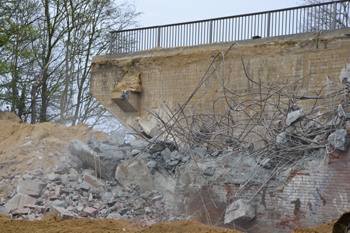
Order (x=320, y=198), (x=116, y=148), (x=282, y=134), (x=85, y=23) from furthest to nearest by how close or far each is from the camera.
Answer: (x=85, y=23) → (x=116, y=148) → (x=282, y=134) → (x=320, y=198)

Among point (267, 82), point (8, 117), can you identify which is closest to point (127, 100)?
point (267, 82)

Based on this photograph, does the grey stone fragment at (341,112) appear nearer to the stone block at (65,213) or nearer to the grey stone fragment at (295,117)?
the grey stone fragment at (295,117)

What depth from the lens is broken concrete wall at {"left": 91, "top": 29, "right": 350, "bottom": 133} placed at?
8.99 metres

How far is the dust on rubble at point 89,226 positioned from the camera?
5.16m

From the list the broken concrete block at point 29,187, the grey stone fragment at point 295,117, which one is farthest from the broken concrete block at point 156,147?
the grey stone fragment at point 295,117

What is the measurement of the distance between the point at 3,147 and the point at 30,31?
926 centimetres

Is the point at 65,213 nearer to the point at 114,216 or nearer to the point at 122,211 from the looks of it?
the point at 114,216

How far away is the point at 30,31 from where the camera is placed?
683 inches

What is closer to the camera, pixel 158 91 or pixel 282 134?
pixel 282 134

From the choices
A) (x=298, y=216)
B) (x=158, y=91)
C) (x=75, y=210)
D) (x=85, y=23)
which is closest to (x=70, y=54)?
(x=85, y=23)

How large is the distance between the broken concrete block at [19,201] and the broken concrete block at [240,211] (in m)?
3.51

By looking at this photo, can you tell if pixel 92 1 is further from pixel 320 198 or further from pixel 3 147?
pixel 320 198

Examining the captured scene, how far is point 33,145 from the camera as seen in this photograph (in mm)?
9227

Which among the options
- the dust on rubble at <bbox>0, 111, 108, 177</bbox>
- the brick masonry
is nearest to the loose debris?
the brick masonry
